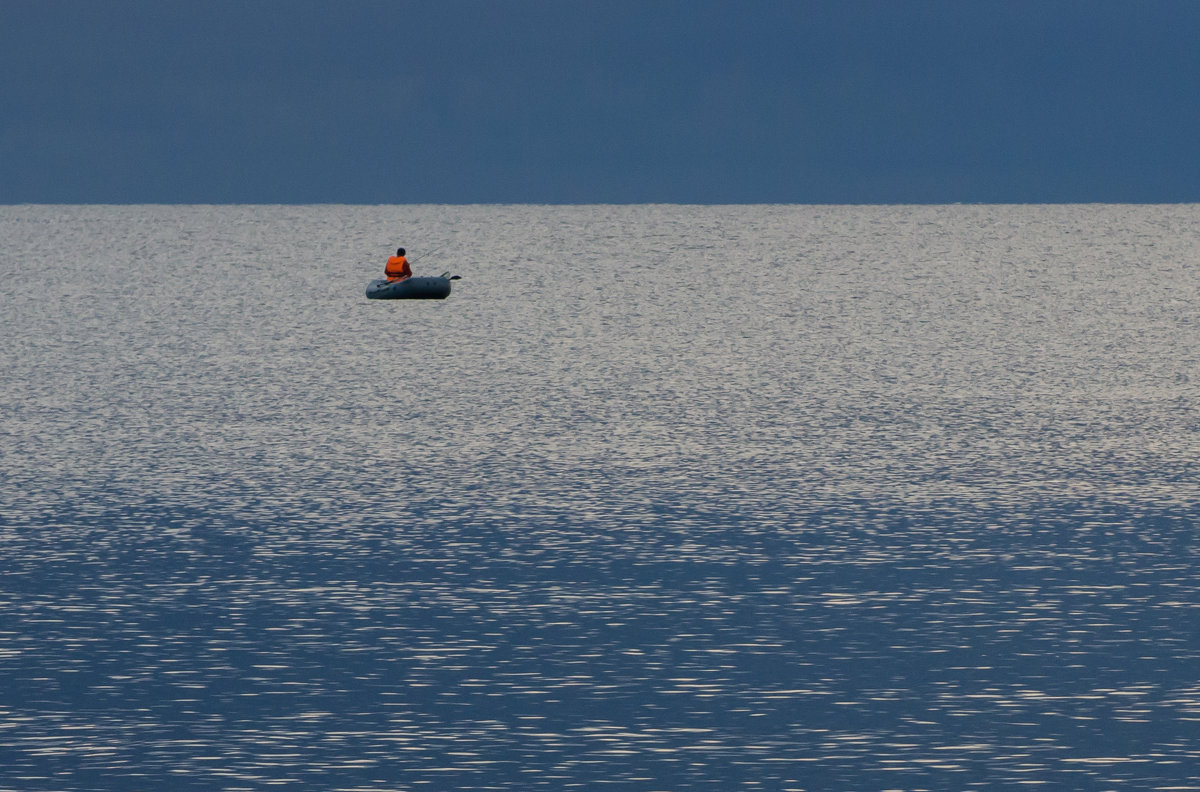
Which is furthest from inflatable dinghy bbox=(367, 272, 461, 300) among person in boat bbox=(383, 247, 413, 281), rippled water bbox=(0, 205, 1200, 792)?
rippled water bbox=(0, 205, 1200, 792)

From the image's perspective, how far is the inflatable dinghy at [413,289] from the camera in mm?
105250

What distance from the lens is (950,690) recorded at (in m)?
24.3

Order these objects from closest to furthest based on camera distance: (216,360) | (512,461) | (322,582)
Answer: (322,582) → (512,461) → (216,360)

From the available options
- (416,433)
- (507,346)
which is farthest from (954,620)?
(507,346)

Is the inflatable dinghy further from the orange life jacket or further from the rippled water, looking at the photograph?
the rippled water

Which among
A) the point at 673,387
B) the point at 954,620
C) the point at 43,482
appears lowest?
the point at 954,620

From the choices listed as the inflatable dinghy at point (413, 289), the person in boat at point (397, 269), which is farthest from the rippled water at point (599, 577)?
the person in boat at point (397, 269)

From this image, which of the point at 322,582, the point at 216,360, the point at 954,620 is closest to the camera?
A: the point at 954,620

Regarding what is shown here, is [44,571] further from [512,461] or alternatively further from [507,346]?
[507,346]

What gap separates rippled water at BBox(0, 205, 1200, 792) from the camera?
72.4 feet

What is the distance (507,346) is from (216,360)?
44.5 ft

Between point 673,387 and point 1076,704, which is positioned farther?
point 673,387

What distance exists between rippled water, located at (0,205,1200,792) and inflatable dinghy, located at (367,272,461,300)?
3440 centimetres

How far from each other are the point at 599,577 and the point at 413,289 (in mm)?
76651
